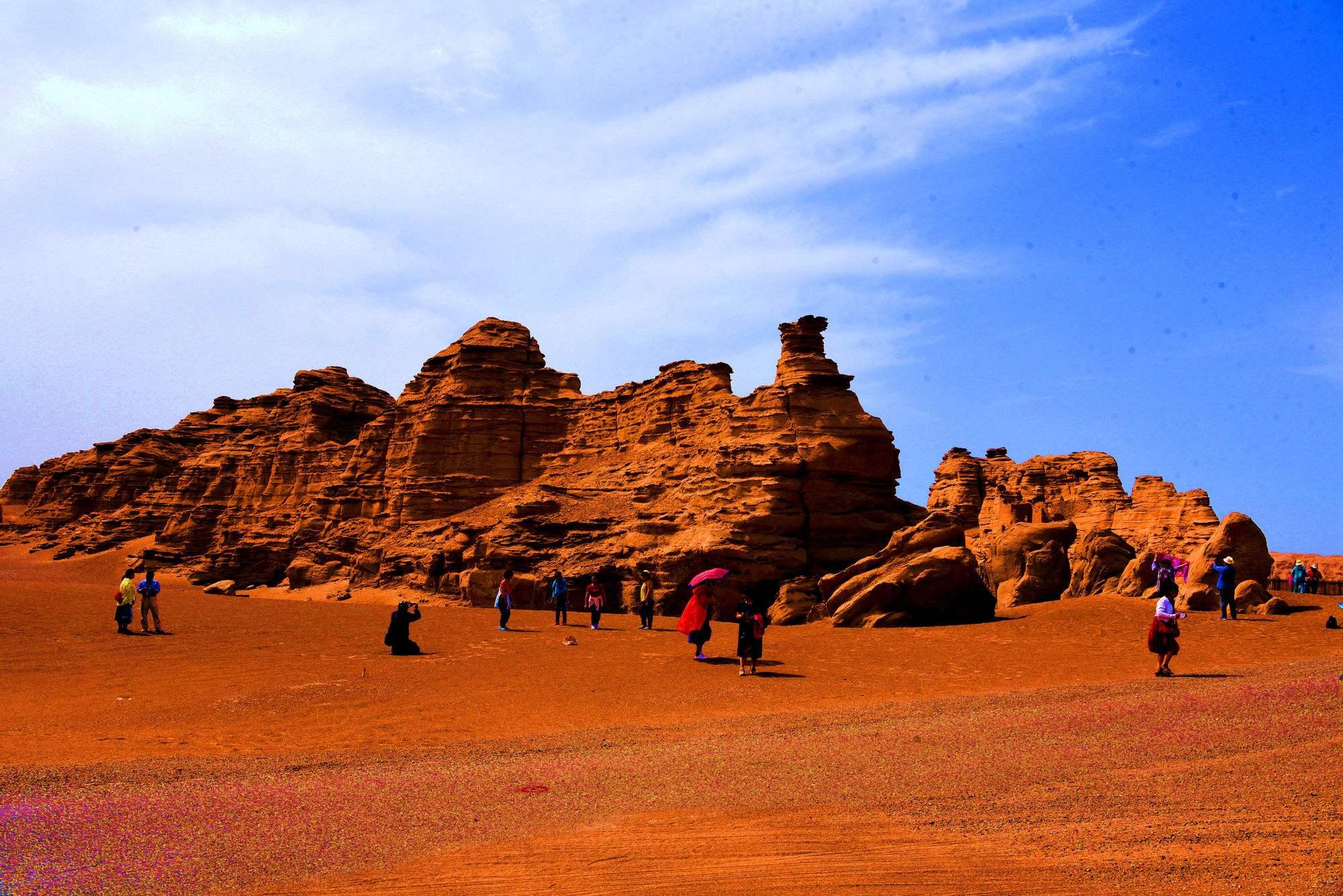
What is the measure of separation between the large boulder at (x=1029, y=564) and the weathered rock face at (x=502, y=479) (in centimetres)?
330

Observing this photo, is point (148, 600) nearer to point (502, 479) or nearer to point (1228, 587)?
point (1228, 587)

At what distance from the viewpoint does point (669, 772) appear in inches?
356

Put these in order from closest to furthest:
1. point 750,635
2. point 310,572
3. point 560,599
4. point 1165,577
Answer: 1. point 750,635
2. point 1165,577
3. point 560,599
4. point 310,572

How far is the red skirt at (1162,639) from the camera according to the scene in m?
14.7

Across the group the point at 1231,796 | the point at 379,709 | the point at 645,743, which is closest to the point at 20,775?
the point at 379,709

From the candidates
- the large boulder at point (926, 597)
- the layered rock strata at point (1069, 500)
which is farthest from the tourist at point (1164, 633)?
the layered rock strata at point (1069, 500)

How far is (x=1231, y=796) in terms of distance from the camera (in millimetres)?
7500

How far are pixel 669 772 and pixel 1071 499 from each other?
215 feet

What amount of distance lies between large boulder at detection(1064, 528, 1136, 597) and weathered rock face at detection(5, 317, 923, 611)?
5.62m

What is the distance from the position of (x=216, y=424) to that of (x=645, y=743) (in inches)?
3270

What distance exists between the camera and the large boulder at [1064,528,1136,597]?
1091 inches

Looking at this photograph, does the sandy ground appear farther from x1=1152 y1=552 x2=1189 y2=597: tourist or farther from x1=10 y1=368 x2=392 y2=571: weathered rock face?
x1=10 y1=368 x2=392 y2=571: weathered rock face

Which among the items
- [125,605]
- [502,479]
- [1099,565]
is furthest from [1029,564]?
[502,479]

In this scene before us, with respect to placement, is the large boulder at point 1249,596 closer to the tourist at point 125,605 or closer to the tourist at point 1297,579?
the tourist at point 1297,579
